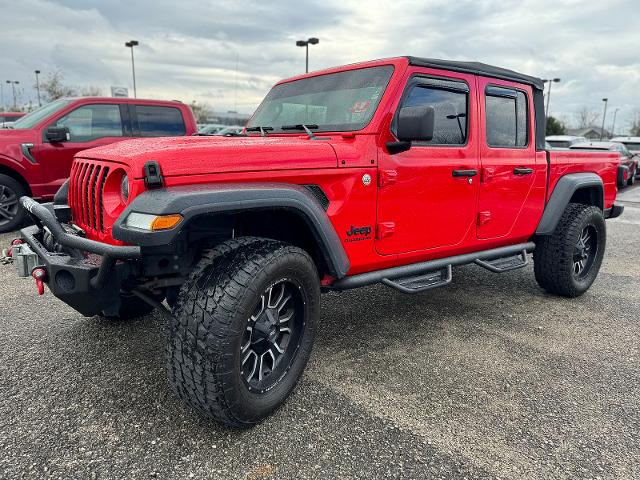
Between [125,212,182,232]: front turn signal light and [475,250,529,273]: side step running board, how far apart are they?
2.45 m

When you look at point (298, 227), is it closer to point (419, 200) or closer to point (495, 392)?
point (419, 200)

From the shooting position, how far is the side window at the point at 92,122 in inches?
263

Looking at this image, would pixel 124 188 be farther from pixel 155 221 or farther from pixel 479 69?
pixel 479 69

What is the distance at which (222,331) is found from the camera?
2127 millimetres

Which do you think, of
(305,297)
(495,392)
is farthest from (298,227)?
(495,392)

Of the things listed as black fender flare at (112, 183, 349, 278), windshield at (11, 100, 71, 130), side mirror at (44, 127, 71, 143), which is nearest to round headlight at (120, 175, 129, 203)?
black fender flare at (112, 183, 349, 278)

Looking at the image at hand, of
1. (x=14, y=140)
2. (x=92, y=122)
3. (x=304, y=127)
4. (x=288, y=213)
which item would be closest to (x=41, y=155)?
(x=14, y=140)

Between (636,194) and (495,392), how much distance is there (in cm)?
1279

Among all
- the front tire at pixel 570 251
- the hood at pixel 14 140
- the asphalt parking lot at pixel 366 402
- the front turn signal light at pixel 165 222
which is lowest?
the asphalt parking lot at pixel 366 402

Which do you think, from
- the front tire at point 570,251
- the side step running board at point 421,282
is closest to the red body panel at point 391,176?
the side step running board at point 421,282

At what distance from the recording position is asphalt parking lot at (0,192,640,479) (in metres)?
2.17

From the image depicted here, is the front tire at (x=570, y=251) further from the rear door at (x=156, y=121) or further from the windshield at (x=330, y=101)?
the rear door at (x=156, y=121)

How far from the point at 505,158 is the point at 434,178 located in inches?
34.9

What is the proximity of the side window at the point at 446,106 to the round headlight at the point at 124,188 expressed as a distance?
5.90 ft
